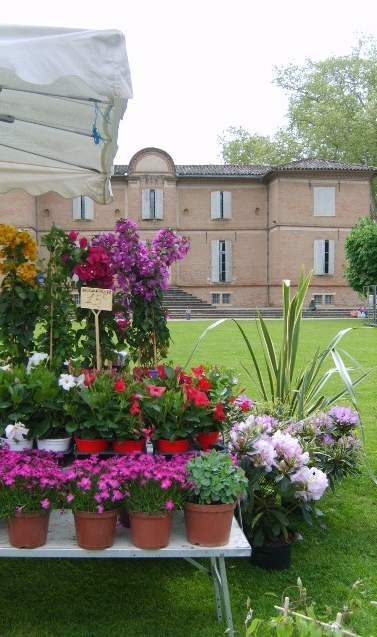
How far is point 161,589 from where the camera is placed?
3.02 metres

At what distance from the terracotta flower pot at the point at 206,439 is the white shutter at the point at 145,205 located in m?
27.7

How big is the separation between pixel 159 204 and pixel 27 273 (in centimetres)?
2688

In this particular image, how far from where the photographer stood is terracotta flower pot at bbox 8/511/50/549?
7.53 feet

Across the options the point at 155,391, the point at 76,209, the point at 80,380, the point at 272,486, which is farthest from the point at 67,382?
the point at 76,209

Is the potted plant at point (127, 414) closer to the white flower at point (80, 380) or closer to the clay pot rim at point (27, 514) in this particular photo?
the white flower at point (80, 380)

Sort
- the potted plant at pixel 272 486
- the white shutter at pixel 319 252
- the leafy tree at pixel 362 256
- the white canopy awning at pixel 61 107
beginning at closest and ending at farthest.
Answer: the white canopy awning at pixel 61 107 → the potted plant at pixel 272 486 → the leafy tree at pixel 362 256 → the white shutter at pixel 319 252

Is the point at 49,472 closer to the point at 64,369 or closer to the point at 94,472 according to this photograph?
the point at 94,472

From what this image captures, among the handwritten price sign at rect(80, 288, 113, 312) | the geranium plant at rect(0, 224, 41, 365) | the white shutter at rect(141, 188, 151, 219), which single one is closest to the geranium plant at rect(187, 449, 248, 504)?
the handwritten price sign at rect(80, 288, 113, 312)

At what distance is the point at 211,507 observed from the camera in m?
2.30

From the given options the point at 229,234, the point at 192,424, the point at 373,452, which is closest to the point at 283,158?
the point at 229,234

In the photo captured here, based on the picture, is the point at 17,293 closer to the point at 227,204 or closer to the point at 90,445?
the point at 90,445

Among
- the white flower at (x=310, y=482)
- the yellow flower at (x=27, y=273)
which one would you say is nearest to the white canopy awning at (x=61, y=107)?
the yellow flower at (x=27, y=273)

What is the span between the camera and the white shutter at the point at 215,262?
30578mm

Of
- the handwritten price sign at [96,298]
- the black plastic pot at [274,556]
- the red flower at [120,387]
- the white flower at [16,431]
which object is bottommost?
the black plastic pot at [274,556]
